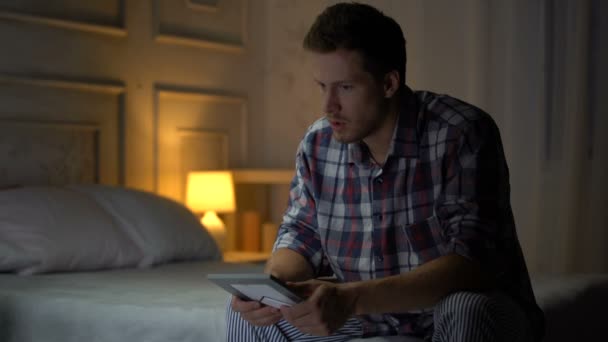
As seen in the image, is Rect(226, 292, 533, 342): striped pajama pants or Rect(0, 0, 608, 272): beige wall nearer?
Rect(226, 292, 533, 342): striped pajama pants

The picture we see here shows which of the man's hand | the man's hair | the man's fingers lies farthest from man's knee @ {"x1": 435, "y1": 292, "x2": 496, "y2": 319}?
the man's hair

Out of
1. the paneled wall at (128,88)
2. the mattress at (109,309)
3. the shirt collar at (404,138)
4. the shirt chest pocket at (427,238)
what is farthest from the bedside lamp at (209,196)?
the shirt chest pocket at (427,238)

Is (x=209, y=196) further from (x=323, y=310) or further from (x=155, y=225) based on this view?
(x=323, y=310)

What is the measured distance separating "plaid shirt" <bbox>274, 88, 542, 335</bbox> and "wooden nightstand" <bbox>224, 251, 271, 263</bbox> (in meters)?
1.88

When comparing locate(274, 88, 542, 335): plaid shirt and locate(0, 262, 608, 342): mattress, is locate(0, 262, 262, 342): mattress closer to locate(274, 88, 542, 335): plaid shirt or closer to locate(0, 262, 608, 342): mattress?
locate(0, 262, 608, 342): mattress

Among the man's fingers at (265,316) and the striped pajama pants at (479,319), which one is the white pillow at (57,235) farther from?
the striped pajama pants at (479,319)

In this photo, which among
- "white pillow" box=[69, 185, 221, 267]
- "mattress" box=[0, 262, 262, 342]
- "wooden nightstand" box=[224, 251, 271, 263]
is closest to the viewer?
"mattress" box=[0, 262, 262, 342]

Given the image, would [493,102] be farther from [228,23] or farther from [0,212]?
[0,212]

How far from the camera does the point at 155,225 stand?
3334 mm

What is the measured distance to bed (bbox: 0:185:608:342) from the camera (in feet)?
7.47

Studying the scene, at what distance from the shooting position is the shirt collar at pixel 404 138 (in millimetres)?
A: 1876

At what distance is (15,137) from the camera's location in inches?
136

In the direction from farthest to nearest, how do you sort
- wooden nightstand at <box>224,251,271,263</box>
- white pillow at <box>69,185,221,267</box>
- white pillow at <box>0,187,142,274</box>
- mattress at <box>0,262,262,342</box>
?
wooden nightstand at <box>224,251,271,263</box> → white pillow at <box>69,185,221,267</box> → white pillow at <box>0,187,142,274</box> → mattress at <box>0,262,262,342</box>

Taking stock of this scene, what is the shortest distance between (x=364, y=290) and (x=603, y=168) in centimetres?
215
